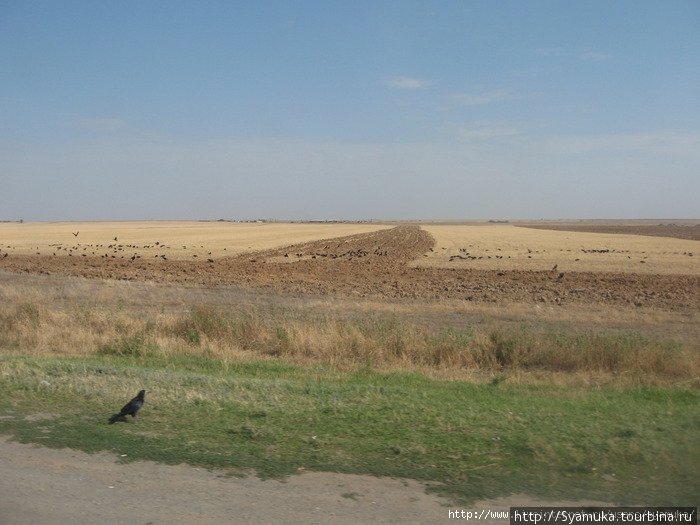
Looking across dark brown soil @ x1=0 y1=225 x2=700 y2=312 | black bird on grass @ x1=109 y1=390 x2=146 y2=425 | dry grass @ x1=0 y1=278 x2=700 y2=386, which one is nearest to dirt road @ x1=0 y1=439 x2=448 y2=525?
black bird on grass @ x1=109 y1=390 x2=146 y2=425

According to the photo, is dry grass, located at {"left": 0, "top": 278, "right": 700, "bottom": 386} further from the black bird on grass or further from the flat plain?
the black bird on grass

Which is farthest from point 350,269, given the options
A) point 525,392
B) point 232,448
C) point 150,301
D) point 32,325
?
point 232,448

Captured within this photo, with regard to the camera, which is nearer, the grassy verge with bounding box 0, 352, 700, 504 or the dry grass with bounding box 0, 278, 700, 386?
the grassy verge with bounding box 0, 352, 700, 504

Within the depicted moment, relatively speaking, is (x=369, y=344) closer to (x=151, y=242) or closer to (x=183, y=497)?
(x=183, y=497)

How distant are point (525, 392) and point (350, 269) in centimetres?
2740

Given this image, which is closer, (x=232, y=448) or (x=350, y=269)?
(x=232, y=448)

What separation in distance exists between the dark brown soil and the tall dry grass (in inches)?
378

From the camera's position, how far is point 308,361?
12305mm

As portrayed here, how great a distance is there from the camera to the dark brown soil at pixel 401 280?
78.9 ft

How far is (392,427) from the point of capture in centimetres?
718

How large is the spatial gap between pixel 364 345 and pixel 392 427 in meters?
5.66

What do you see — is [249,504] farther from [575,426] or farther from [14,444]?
[575,426]

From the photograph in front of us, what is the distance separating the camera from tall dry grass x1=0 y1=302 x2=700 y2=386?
1162 cm

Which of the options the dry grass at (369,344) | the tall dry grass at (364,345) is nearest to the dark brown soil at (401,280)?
the dry grass at (369,344)
